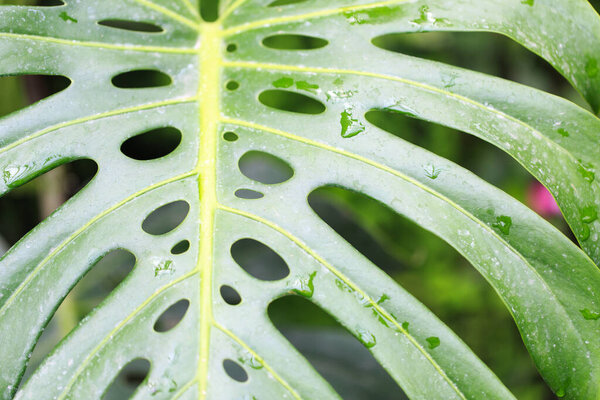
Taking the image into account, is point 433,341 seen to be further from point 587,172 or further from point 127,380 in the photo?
point 127,380

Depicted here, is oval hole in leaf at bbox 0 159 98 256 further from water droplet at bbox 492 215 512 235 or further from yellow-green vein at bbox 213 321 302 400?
water droplet at bbox 492 215 512 235

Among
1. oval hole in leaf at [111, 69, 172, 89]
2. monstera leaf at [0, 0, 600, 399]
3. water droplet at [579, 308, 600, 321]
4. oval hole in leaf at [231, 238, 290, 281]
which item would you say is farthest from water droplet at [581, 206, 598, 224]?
oval hole in leaf at [111, 69, 172, 89]

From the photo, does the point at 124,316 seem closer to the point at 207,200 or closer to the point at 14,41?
the point at 207,200

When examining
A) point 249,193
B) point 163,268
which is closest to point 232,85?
point 249,193

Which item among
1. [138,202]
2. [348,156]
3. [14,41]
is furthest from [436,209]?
[14,41]

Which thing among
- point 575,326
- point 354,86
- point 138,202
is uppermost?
point 354,86

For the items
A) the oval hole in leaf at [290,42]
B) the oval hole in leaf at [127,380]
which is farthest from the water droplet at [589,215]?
the oval hole in leaf at [290,42]

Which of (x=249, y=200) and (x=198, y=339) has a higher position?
(x=249, y=200)
